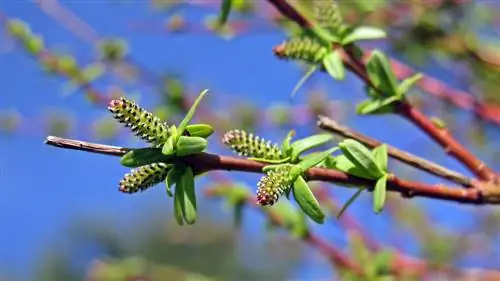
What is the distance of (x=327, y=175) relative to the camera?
22.0 inches

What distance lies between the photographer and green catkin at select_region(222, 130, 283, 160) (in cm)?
54

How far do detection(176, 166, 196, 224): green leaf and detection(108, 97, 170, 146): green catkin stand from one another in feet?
0.12

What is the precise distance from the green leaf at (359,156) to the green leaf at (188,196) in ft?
0.39

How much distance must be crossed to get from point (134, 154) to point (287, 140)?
13cm

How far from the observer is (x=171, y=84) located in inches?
57.3

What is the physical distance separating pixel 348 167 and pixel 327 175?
0.02m

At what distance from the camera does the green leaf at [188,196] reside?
522 millimetres

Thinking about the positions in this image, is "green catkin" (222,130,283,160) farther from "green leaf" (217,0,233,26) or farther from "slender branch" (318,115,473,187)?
"green leaf" (217,0,233,26)

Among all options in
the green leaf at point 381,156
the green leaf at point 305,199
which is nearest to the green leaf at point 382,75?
the green leaf at point 381,156

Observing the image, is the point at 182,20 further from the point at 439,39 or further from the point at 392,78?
the point at 392,78

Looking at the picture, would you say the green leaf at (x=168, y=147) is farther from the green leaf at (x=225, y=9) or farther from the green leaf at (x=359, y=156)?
the green leaf at (x=225, y=9)

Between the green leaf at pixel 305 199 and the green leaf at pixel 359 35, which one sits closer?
the green leaf at pixel 305 199

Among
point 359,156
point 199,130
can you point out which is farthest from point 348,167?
point 199,130

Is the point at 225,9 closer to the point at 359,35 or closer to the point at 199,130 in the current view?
the point at 359,35
